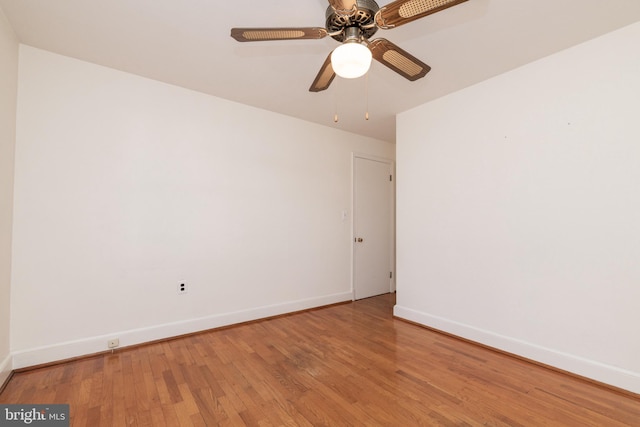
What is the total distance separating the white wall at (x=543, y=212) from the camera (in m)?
1.99

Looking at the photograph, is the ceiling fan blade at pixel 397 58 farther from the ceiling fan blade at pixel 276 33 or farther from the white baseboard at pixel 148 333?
the white baseboard at pixel 148 333

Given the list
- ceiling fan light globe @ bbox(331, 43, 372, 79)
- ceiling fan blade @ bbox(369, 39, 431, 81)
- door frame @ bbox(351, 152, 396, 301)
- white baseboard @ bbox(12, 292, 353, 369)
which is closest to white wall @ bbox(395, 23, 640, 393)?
door frame @ bbox(351, 152, 396, 301)

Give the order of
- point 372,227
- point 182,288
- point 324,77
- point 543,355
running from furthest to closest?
point 372,227
point 182,288
point 543,355
point 324,77

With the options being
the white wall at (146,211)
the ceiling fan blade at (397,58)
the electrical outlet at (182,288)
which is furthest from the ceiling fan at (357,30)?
the electrical outlet at (182,288)

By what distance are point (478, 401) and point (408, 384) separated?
17.5 inches

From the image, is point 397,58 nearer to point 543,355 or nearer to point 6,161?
point 543,355

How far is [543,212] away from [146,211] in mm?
3546

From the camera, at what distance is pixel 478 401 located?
6.07ft

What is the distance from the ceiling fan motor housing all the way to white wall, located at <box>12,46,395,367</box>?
6.67ft

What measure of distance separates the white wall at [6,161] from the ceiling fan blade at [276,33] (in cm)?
178

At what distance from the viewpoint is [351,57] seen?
Answer: 1344 millimetres

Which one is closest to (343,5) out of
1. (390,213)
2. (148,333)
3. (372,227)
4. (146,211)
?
(146,211)

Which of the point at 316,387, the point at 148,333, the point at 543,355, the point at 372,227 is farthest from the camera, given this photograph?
the point at 372,227

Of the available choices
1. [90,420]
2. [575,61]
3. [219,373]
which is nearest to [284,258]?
[219,373]
